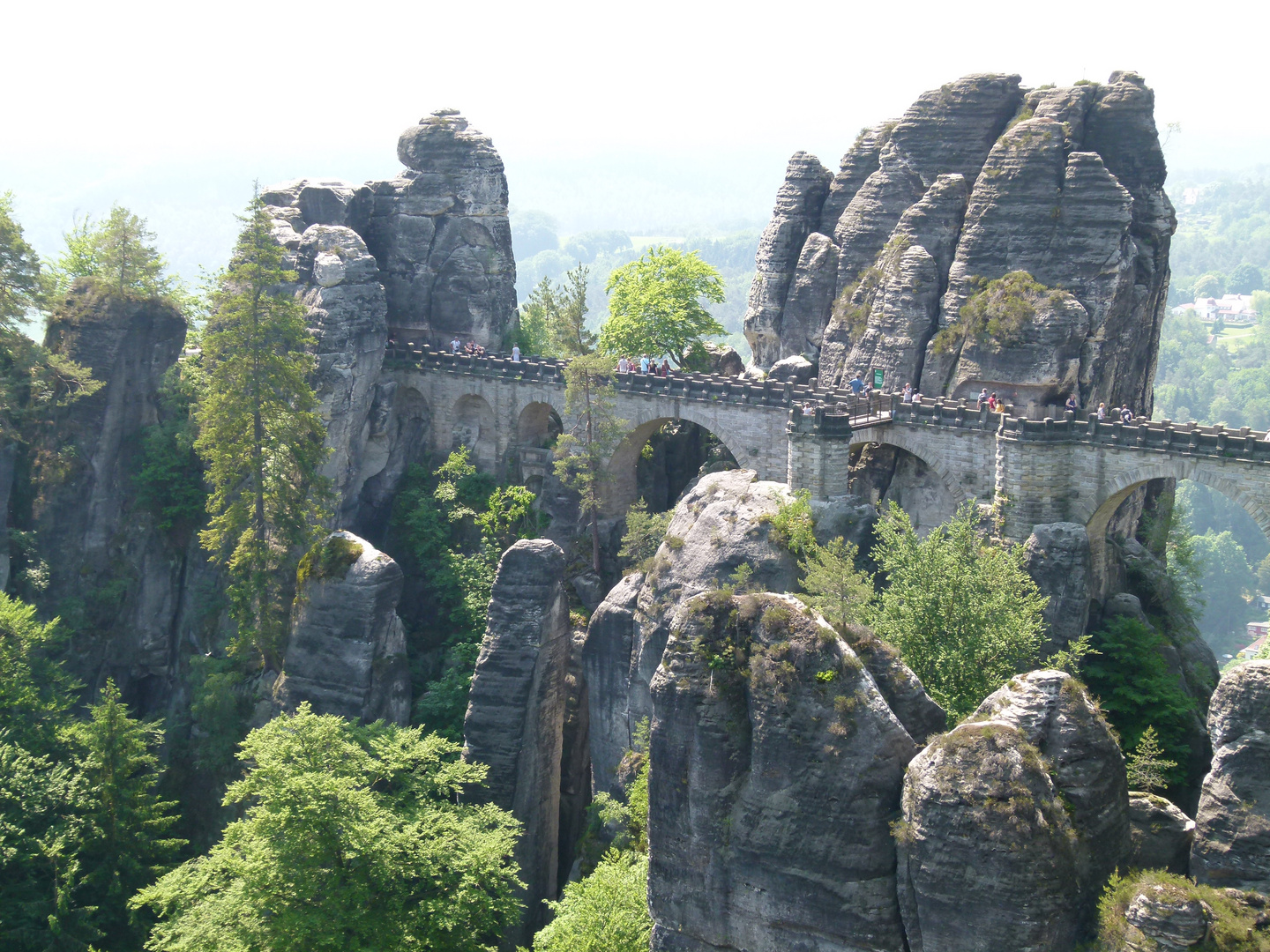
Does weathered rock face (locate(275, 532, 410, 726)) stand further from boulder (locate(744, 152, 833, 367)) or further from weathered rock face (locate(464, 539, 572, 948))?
A: boulder (locate(744, 152, 833, 367))

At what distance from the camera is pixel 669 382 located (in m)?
47.1

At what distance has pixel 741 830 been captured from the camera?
72.5 feet

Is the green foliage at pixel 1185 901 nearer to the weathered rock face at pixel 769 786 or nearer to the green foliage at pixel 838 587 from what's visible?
the weathered rock face at pixel 769 786

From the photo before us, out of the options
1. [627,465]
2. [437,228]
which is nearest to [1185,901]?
[627,465]

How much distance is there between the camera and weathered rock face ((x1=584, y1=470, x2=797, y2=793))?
36625mm

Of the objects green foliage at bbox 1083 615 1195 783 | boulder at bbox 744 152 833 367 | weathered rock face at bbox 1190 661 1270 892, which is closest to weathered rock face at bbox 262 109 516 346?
boulder at bbox 744 152 833 367

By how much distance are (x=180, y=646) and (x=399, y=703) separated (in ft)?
36.4

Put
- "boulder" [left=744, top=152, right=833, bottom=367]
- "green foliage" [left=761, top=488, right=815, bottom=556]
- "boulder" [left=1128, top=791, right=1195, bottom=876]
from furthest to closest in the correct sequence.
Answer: "boulder" [left=744, top=152, right=833, bottom=367]
"green foliage" [left=761, top=488, right=815, bottom=556]
"boulder" [left=1128, top=791, right=1195, bottom=876]

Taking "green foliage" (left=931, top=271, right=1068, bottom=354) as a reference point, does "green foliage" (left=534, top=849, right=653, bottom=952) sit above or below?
below

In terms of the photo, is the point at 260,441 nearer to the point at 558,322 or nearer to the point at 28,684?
the point at 28,684

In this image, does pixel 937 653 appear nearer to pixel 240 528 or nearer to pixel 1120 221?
pixel 1120 221

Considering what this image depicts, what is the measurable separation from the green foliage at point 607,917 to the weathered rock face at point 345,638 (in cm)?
1446

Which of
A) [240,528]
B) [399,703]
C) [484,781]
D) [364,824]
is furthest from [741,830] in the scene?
[240,528]

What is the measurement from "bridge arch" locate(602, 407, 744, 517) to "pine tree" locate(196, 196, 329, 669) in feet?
36.8
